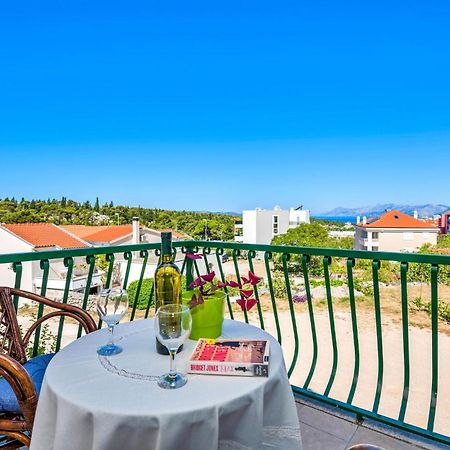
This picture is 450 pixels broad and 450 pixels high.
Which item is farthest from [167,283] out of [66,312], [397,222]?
[397,222]

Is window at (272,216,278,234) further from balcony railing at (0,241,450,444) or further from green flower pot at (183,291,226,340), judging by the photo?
green flower pot at (183,291,226,340)

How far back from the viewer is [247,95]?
1533 inches

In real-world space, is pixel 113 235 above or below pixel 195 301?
below

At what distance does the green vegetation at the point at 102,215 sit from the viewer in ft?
91.2

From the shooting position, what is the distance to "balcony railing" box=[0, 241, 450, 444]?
191 cm

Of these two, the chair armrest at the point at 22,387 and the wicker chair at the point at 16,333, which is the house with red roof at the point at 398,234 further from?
the chair armrest at the point at 22,387

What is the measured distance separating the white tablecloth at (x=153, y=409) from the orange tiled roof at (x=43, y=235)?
65.9 ft

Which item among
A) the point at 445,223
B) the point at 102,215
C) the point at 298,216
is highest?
the point at 298,216

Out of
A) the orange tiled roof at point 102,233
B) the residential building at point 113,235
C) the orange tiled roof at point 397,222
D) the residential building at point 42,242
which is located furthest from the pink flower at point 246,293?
the orange tiled roof at point 397,222

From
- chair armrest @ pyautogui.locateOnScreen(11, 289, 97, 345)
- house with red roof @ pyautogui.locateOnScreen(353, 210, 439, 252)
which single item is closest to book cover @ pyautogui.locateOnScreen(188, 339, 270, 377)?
chair armrest @ pyautogui.locateOnScreen(11, 289, 97, 345)

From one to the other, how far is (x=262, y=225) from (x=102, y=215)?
69.9 ft

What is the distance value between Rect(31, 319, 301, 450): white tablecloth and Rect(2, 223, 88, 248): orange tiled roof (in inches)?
791

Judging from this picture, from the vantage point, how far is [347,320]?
915 inches

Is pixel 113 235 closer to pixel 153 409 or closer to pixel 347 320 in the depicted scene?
pixel 347 320
